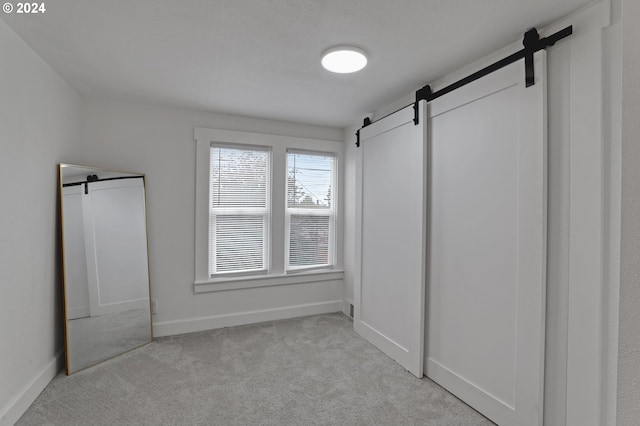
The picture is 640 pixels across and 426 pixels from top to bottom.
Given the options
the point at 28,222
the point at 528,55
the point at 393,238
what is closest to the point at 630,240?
the point at 528,55

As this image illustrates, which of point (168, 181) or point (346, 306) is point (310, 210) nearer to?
Result: point (346, 306)

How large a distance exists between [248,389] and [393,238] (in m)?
1.78

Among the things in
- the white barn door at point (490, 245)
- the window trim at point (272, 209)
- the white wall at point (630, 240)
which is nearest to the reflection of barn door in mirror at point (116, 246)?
the window trim at point (272, 209)

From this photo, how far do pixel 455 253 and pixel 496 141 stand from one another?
2.82 ft

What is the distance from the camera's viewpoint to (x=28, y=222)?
213 centimetres

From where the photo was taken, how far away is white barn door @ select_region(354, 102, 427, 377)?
2.55m

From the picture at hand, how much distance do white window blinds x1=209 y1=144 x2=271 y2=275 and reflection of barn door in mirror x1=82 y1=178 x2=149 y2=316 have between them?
2.35 ft

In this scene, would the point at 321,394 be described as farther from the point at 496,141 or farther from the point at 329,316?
the point at 496,141

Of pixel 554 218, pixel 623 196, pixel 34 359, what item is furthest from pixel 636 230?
pixel 34 359

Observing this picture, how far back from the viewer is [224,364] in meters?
2.67

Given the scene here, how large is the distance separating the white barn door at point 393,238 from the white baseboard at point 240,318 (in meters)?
0.65

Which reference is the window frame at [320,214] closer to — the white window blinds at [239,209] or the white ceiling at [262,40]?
the white window blinds at [239,209]

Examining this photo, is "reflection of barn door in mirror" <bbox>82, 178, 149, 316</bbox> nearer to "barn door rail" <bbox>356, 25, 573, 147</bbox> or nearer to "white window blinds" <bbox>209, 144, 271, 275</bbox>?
"white window blinds" <bbox>209, 144, 271, 275</bbox>

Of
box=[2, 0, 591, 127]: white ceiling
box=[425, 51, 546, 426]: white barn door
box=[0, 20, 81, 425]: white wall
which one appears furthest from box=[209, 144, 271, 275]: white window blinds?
box=[425, 51, 546, 426]: white barn door
